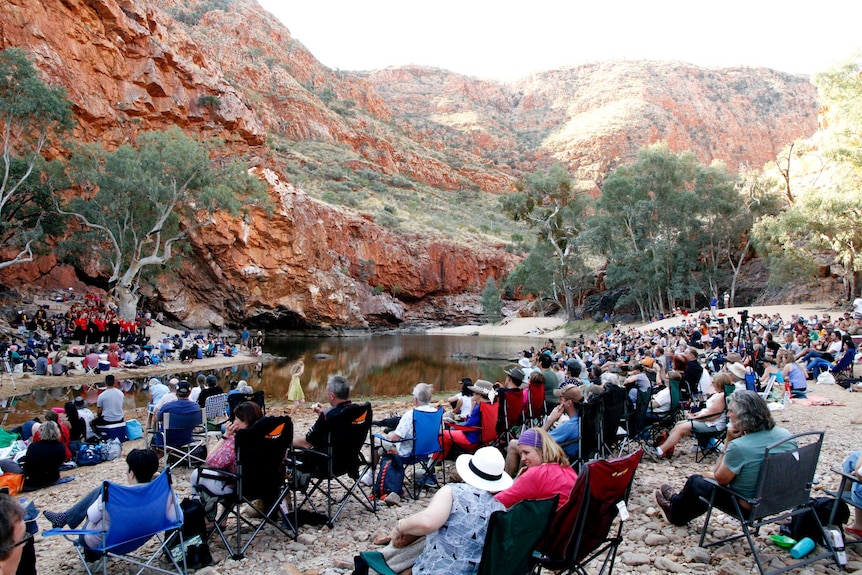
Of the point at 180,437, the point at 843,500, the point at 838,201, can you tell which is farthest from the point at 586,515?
the point at 838,201

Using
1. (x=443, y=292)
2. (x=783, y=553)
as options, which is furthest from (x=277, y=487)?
(x=443, y=292)

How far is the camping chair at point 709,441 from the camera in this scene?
566cm

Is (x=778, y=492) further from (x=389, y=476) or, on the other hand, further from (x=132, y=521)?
(x=132, y=521)

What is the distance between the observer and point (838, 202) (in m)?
22.7

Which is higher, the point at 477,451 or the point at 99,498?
the point at 477,451

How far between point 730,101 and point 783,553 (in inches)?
5660

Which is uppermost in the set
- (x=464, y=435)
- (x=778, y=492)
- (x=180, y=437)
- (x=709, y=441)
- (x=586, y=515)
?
(x=586, y=515)

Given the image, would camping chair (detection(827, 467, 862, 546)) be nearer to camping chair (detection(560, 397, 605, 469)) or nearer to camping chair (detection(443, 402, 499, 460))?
camping chair (detection(560, 397, 605, 469))

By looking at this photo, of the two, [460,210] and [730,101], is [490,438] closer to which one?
[460,210]

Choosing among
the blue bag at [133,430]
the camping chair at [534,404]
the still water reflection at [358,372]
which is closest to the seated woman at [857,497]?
the camping chair at [534,404]

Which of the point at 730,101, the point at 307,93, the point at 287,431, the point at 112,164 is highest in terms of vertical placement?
the point at 730,101

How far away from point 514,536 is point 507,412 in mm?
3742

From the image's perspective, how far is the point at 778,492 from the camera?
3.37 meters

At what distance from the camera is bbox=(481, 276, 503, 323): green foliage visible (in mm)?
52469
